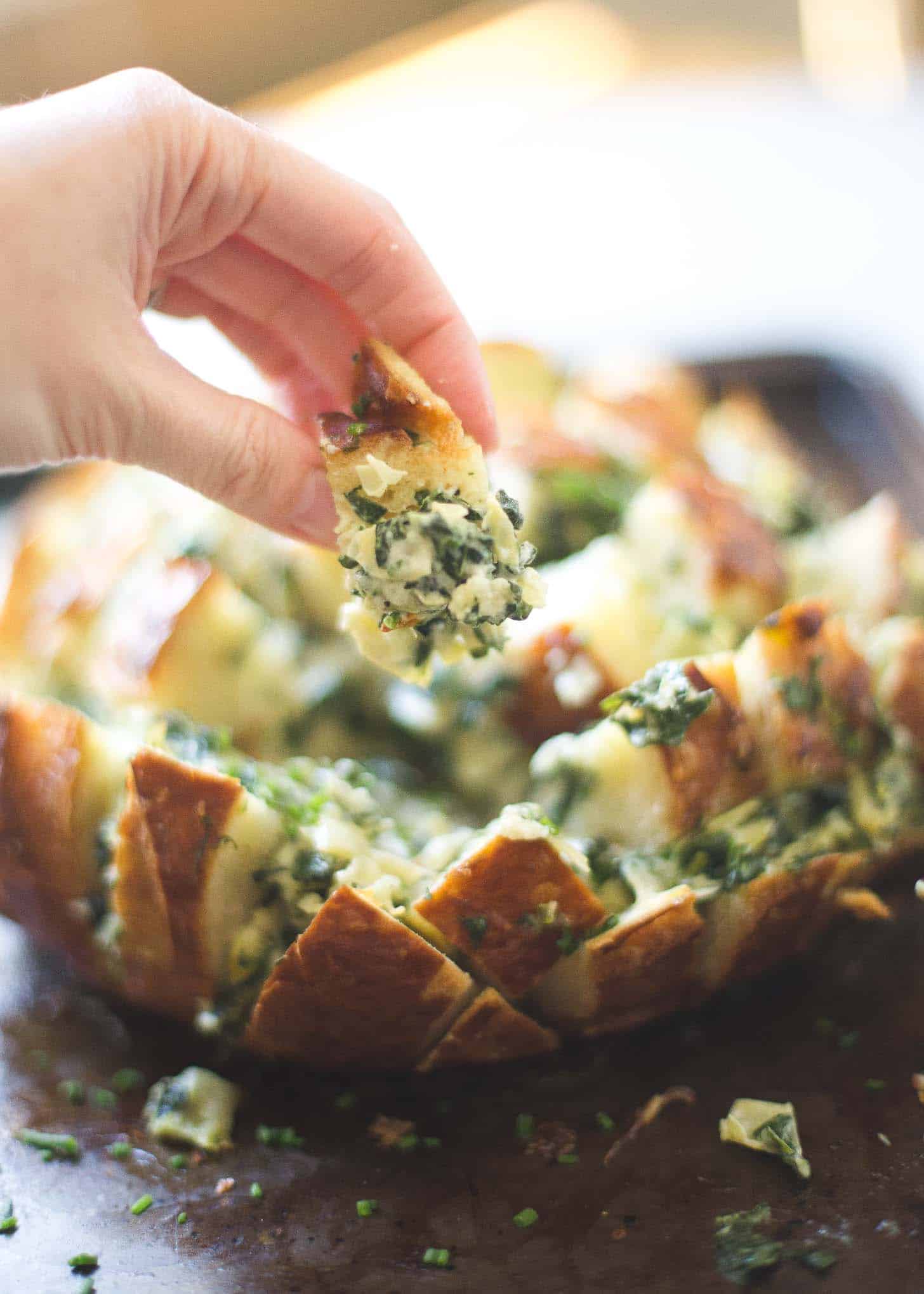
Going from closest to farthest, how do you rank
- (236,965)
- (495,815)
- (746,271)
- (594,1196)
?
(594,1196)
(236,965)
(495,815)
(746,271)

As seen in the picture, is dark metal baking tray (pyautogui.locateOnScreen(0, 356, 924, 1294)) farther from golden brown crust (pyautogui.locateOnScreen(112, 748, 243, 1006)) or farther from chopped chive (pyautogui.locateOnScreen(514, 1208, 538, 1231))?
golden brown crust (pyautogui.locateOnScreen(112, 748, 243, 1006))

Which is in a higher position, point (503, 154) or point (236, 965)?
point (503, 154)

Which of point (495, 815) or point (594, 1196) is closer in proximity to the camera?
point (594, 1196)

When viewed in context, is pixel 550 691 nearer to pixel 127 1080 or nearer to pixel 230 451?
pixel 230 451

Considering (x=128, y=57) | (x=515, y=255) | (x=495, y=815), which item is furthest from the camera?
(x=128, y=57)

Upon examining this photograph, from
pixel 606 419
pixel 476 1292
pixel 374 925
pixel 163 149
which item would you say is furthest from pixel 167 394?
pixel 606 419

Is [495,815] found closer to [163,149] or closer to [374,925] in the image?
[374,925]

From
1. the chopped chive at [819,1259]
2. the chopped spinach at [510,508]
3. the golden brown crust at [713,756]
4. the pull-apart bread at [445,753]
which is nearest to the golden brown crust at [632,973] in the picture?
the pull-apart bread at [445,753]
